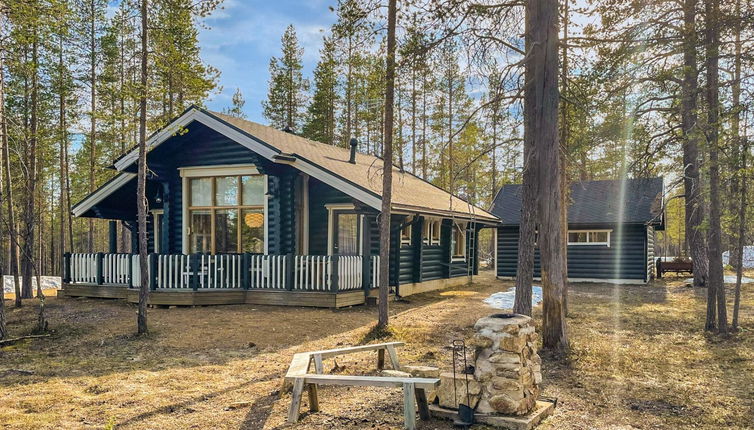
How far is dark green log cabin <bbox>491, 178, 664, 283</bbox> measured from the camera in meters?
21.3

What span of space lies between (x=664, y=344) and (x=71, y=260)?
14706 millimetres

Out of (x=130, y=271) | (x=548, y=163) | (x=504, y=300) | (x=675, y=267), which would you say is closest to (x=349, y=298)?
(x=504, y=300)

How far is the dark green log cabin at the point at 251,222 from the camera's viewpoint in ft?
41.4

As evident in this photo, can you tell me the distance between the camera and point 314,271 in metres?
12.8

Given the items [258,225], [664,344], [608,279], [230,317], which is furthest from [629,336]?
[608,279]

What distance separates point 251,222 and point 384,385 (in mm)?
9930

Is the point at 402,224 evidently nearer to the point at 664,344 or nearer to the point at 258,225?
the point at 258,225

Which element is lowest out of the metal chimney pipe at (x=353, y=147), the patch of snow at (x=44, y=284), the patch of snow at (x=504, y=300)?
the patch of snow at (x=44, y=284)

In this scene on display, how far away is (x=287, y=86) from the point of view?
32.7 meters

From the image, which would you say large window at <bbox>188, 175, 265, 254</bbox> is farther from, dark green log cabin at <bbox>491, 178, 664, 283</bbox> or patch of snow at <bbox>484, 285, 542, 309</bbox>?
dark green log cabin at <bbox>491, 178, 664, 283</bbox>

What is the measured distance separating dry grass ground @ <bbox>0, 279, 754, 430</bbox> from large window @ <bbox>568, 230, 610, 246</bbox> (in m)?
9.87

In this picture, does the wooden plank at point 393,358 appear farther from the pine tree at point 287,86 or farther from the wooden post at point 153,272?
the pine tree at point 287,86

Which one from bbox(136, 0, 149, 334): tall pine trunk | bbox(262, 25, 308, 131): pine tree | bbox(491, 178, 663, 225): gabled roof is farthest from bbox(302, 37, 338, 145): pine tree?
bbox(136, 0, 149, 334): tall pine trunk

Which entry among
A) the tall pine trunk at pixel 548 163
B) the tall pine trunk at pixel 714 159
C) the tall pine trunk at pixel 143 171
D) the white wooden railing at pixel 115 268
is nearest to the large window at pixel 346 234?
the white wooden railing at pixel 115 268
